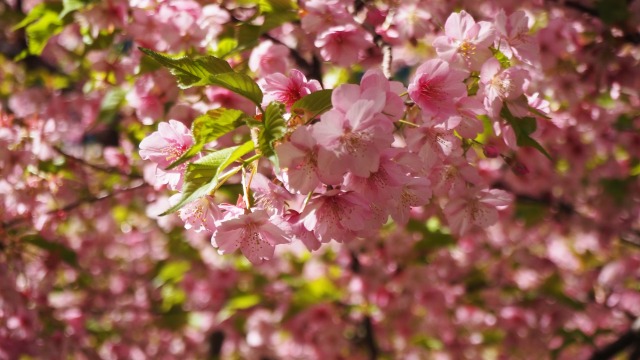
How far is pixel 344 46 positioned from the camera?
Answer: 1771 millimetres

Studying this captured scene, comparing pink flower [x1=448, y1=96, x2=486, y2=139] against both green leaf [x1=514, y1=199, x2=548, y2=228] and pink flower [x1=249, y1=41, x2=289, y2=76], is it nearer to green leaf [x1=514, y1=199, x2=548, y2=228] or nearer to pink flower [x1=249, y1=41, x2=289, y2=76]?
pink flower [x1=249, y1=41, x2=289, y2=76]

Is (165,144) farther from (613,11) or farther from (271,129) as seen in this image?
(613,11)

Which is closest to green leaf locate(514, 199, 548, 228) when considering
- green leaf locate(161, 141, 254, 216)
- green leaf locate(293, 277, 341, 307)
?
green leaf locate(293, 277, 341, 307)

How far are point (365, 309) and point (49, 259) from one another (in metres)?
1.60

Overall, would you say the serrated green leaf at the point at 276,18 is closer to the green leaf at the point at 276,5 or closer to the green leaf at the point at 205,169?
the green leaf at the point at 276,5

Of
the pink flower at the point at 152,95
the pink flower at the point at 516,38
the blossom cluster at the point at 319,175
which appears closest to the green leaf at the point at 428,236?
the blossom cluster at the point at 319,175

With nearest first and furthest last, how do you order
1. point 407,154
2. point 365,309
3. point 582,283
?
point 407,154
point 365,309
point 582,283

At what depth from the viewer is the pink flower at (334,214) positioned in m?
1.17

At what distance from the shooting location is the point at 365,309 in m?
3.25

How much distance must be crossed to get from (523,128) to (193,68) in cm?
73

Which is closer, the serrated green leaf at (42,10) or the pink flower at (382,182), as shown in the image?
the pink flower at (382,182)

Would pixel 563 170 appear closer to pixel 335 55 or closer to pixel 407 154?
pixel 335 55

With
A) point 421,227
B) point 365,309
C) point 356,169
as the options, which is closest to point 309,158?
point 356,169

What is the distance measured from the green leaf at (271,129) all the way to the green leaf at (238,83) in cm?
9
